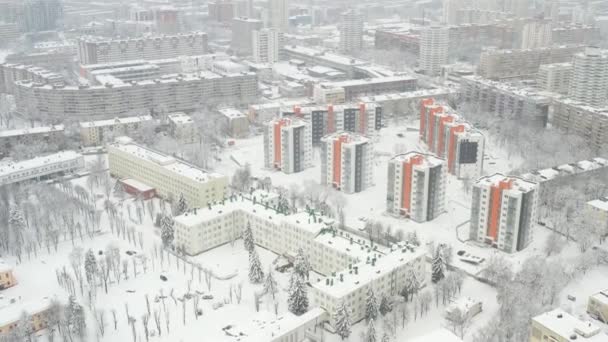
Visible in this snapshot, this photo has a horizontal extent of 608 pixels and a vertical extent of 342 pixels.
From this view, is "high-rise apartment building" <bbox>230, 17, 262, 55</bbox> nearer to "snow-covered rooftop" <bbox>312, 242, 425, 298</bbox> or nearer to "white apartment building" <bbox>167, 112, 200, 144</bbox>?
"white apartment building" <bbox>167, 112, 200, 144</bbox>

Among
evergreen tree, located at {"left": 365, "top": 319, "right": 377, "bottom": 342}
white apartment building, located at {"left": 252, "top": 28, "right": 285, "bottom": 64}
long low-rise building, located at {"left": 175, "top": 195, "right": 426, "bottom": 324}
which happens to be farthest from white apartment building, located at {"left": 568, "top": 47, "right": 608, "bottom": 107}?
evergreen tree, located at {"left": 365, "top": 319, "right": 377, "bottom": 342}

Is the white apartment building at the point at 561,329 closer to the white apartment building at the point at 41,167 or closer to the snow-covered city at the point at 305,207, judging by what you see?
the snow-covered city at the point at 305,207

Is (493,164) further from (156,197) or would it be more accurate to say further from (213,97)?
(213,97)

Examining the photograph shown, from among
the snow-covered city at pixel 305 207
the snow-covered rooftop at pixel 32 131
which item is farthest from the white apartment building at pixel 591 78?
the snow-covered rooftop at pixel 32 131

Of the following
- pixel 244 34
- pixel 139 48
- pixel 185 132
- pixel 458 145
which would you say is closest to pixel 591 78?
pixel 458 145

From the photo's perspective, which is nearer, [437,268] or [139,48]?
[437,268]

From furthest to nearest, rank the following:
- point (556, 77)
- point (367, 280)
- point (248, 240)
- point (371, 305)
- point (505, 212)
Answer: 1. point (556, 77)
2. point (248, 240)
3. point (505, 212)
4. point (367, 280)
5. point (371, 305)

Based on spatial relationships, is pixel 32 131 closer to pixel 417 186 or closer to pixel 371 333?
pixel 417 186
